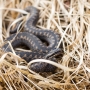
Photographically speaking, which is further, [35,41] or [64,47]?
[35,41]

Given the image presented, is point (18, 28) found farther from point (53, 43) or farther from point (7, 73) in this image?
point (7, 73)

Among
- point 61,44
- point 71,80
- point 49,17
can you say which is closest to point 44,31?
point 49,17

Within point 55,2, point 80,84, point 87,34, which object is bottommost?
point 80,84

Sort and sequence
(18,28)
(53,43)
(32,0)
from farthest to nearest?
(32,0) < (18,28) < (53,43)

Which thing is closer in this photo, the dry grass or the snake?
the dry grass

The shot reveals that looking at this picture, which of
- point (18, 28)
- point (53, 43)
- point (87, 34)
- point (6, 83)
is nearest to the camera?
point (6, 83)
